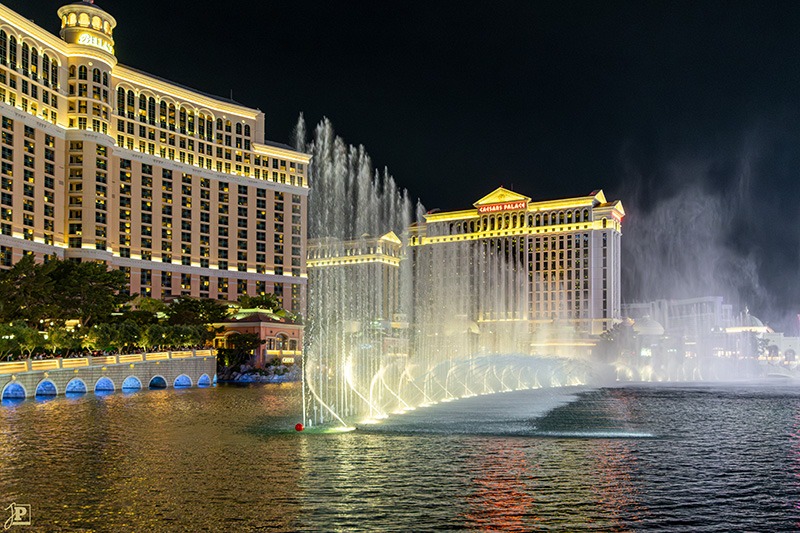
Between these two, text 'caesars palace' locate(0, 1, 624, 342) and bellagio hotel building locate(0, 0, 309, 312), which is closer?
bellagio hotel building locate(0, 0, 309, 312)

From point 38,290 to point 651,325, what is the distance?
10018 cm

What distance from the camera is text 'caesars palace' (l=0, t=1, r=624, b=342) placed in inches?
4520

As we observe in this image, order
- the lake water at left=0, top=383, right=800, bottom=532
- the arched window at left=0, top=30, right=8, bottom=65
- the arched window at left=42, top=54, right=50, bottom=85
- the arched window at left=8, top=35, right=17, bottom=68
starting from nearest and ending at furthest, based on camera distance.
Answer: the lake water at left=0, top=383, right=800, bottom=532, the arched window at left=0, top=30, right=8, bottom=65, the arched window at left=8, top=35, right=17, bottom=68, the arched window at left=42, top=54, right=50, bottom=85

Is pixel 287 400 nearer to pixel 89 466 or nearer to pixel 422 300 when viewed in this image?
pixel 89 466

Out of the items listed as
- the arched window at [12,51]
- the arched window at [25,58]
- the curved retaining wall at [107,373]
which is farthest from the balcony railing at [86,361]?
the arched window at [25,58]

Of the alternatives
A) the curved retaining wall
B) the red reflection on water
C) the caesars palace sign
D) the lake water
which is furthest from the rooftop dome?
the red reflection on water

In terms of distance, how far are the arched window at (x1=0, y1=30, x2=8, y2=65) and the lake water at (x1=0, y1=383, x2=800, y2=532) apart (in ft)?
241

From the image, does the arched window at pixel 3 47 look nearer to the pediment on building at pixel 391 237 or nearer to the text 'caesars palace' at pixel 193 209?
the text 'caesars palace' at pixel 193 209

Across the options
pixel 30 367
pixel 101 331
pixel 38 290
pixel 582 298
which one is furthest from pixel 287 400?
pixel 582 298

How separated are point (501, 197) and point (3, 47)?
106m

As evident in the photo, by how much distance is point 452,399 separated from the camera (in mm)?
62594

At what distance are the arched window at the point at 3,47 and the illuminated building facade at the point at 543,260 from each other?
99239 millimetres

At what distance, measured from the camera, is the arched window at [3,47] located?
107875 mm

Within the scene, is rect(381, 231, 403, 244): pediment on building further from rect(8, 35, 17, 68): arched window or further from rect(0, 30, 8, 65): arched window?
rect(0, 30, 8, 65): arched window
